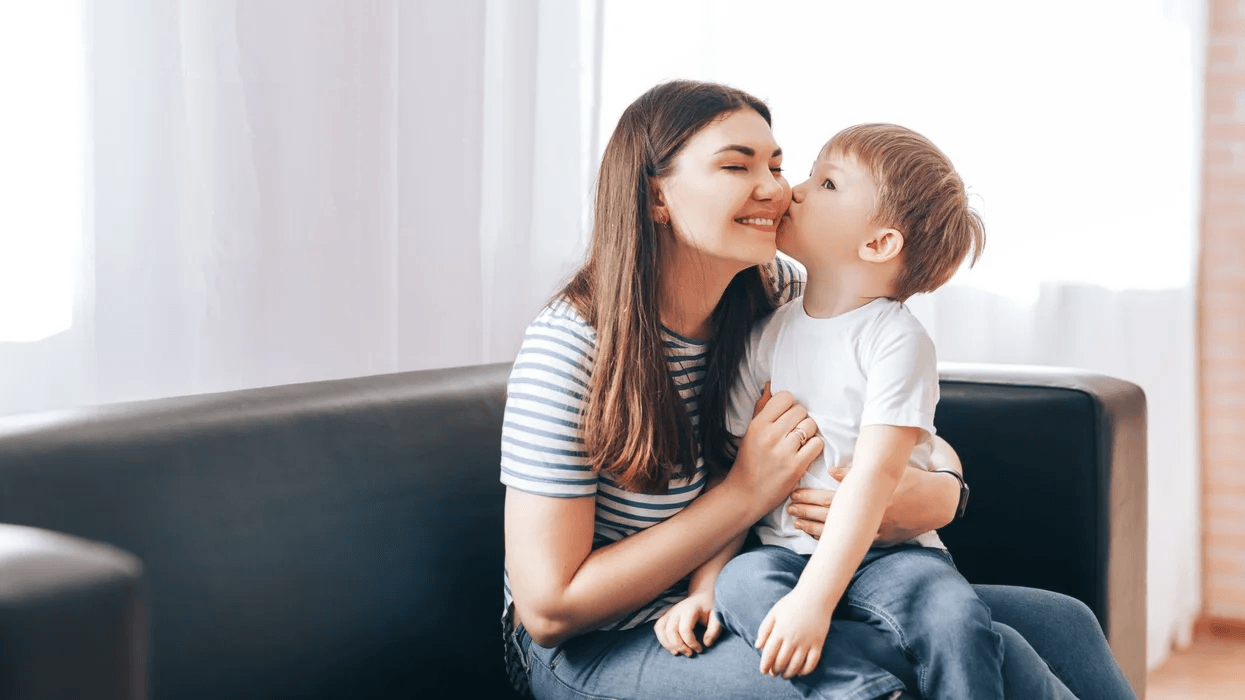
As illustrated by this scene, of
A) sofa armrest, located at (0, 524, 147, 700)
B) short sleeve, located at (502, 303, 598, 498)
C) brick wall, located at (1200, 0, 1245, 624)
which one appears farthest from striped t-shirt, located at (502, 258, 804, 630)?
brick wall, located at (1200, 0, 1245, 624)

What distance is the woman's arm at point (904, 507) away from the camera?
1.27 meters

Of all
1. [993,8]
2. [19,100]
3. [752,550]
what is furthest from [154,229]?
[993,8]

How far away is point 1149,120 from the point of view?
2.77 m

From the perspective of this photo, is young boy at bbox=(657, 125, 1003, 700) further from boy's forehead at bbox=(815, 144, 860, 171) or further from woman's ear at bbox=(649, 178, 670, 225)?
woman's ear at bbox=(649, 178, 670, 225)

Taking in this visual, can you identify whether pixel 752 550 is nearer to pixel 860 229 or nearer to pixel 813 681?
pixel 813 681

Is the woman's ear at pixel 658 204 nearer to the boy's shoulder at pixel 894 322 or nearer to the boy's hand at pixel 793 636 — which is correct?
the boy's shoulder at pixel 894 322

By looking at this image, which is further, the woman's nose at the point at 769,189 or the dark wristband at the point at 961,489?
the dark wristband at the point at 961,489

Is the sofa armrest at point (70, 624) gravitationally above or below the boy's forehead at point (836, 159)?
below

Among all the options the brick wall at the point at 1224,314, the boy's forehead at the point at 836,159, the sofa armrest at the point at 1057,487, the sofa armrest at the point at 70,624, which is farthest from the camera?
the brick wall at the point at 1224,314

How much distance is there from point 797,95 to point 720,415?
4.40 feet

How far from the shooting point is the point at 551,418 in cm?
121

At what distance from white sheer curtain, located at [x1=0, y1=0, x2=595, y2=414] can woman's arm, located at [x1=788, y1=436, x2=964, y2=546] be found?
77 cm

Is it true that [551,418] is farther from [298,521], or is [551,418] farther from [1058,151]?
[1058,151]

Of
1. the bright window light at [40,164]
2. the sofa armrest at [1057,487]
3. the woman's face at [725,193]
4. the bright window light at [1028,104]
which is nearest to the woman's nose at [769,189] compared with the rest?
the woman's face at [725,193]
